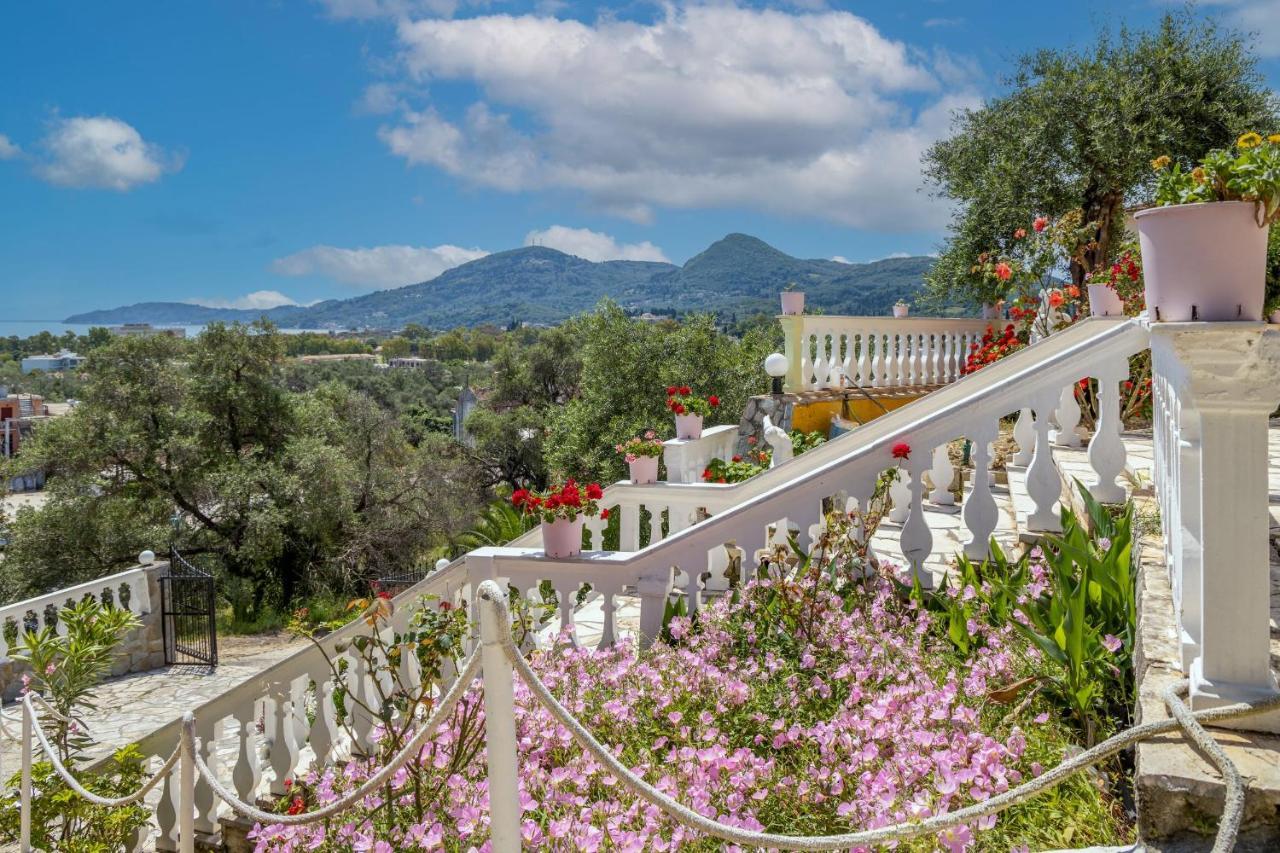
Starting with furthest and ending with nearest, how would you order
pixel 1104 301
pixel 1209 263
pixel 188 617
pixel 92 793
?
1. pixel 188 617
2. pixel 1104 301
3. pixel 92 793
4. pixel 1209 263

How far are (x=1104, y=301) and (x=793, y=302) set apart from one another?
4298 millimetres

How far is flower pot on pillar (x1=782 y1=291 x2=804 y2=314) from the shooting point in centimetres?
1022

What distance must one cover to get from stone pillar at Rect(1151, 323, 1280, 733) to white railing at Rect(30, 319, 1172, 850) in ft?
6.42

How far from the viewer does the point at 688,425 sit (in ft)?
23.4

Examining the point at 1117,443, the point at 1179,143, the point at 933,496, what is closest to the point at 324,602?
the point at 933,496

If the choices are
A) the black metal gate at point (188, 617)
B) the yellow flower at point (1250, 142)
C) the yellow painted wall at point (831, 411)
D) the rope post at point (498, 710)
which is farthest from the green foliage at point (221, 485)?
the yellow flower at point (1250, 142)

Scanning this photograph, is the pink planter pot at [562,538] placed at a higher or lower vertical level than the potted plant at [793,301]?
lower

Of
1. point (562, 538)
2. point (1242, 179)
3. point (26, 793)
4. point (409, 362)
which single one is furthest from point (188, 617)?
point (409, 362)

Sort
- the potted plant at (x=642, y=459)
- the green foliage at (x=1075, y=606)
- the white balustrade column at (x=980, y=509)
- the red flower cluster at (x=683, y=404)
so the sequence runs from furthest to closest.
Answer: the red flower cluster at (x=683, y=404) < the potted plant at (x=642, y=459) < the white balustrade column at (x=980, y=509) < the green foliage at (x=1075, y=606)

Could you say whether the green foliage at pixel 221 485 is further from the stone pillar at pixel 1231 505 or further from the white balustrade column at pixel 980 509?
the stone pillar at pixel 1231 505

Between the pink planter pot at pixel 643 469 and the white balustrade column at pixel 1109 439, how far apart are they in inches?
111

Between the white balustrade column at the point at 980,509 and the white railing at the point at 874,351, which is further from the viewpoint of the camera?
the white railing at the point at 874,351

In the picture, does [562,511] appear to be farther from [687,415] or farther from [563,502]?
[687,415]

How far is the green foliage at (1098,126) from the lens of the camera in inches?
528
